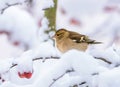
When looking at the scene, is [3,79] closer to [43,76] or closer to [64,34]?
[43,76]

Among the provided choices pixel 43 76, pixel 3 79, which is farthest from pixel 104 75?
pixel 3 79

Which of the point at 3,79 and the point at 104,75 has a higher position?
the point at 104,75

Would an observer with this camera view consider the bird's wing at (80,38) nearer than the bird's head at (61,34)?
Yes

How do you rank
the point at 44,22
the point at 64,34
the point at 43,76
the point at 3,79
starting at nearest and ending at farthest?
1. the point at 43,76
2. the point at 3,79
3. the point at 44,22
4. the point at 64,34

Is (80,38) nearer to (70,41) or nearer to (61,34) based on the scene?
(70,41)

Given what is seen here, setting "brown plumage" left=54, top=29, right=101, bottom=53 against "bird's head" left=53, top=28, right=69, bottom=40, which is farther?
"bird's head" left=53, top=28, right=69, bottom=40

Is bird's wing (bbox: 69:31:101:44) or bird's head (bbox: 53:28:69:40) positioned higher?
bird's wing (bbox: 69:31:101:44)

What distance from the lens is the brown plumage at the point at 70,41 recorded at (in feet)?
9.34

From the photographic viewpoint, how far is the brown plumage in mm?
2848

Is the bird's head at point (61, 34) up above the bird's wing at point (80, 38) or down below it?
below

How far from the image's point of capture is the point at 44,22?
9.32 ft

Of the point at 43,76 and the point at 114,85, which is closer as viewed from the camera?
the point at 114,85

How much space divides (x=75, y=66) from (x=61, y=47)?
93 centimetres

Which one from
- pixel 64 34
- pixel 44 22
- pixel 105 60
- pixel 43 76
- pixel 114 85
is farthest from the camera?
pixel 64 34
